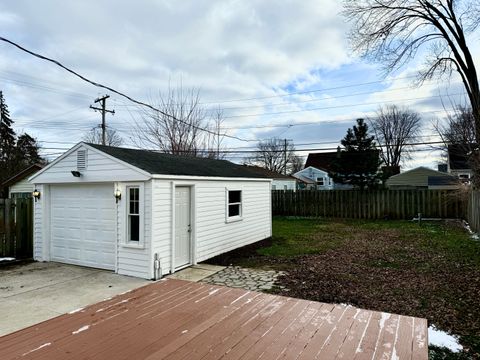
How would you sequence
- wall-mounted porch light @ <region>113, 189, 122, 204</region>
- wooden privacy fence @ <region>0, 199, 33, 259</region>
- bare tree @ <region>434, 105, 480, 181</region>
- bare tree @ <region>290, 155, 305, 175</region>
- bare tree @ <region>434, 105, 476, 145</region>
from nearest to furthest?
1. wall-mounted porch light @ <region>113, 189, 122, 204</region>
2. wooden privacy fence @ <region>0, 199, 33, 259</region>
3. bare tree @ <region>434, 105, 480, 181</region>
4. bare tree @ <region>434, 105, 476, 145</region>
5. bare tree @ <region>290, 155, 305, 175</region>

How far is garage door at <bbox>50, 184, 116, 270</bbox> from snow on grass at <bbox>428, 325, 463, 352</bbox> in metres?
6.07

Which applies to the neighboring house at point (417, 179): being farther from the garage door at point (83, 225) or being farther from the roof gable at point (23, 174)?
the garage door at point (83, 225)

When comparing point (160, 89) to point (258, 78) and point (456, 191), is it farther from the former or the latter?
point (456, 191)

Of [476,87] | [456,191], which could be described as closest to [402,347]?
[476,87]

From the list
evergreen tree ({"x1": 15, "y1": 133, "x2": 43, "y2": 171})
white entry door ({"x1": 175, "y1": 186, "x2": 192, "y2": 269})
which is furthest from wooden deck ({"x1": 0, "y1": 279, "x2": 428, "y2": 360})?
evergreen tree ({"x1": 15, "y1": 133, "x2": 43, "y2": 171})

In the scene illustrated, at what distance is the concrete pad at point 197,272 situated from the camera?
6730mm

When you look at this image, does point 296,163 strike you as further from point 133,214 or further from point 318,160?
point 133,214

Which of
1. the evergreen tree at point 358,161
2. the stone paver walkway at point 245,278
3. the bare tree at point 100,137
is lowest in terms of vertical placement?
the stone paver walkway at point 245,278

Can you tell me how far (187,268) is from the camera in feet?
24.6

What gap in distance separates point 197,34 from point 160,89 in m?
7.39

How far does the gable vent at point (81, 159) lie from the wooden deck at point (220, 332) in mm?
3689

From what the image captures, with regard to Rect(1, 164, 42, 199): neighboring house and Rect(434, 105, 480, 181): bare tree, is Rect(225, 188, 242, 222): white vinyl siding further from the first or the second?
Rect(1, 164, 42, 199): neighboring house

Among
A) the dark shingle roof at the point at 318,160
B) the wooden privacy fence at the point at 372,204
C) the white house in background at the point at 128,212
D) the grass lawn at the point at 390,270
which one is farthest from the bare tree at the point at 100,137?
the grass lawn at the point at 390,270

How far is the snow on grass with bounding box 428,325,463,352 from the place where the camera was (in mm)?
3684
